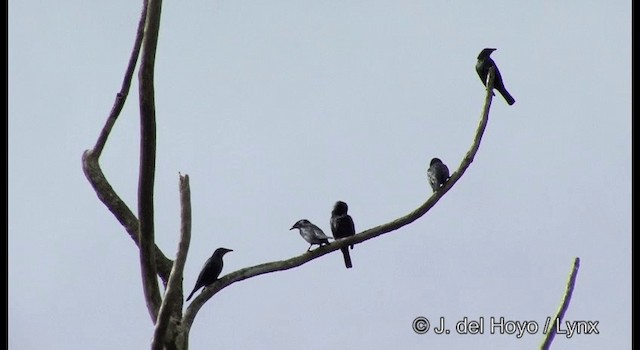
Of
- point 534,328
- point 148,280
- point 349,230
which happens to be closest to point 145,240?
point 148,280

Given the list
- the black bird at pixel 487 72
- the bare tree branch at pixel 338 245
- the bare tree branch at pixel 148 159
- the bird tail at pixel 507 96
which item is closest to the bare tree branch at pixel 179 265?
the bare tree branch at pixel 148 159

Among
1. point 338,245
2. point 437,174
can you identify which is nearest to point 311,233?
point 437,174

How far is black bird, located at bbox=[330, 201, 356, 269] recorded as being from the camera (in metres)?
12.2

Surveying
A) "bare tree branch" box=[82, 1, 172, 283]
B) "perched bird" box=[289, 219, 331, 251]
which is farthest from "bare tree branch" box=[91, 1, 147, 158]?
"perched bird" box=[289, 219, 331, 251]

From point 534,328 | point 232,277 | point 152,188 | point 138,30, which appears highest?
point 138,30

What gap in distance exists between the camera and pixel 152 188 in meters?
7.58

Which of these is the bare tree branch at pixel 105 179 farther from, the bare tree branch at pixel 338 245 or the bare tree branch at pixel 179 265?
the bare tree branch at pixel 179 265

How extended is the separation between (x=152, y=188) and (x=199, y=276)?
3042mm

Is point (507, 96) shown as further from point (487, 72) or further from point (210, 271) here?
point (210, 271)

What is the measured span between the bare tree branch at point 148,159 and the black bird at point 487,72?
5437 millimetres

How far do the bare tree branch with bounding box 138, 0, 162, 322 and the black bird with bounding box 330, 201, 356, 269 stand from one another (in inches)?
181

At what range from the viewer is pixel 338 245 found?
9898 mm
